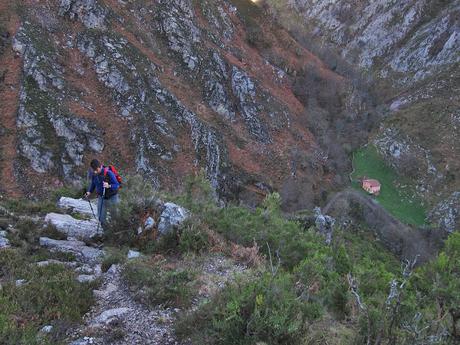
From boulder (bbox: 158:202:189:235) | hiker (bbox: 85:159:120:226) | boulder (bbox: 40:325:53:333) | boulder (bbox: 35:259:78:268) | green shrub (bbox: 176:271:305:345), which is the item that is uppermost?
A: green shrub (bbox: 176:271:305:345)

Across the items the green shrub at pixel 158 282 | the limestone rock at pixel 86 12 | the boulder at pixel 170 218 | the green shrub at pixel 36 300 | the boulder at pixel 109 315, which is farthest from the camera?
the limestone rock at pixel 86 12

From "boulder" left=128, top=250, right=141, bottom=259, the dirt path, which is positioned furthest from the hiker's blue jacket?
the dirt path

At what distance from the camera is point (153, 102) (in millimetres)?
27562

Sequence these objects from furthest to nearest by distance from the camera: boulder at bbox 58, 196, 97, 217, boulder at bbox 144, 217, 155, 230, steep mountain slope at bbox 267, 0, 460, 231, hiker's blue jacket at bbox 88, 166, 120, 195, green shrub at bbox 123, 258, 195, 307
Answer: steep mountain slope at bbox 267, 0, 460, 231
boulder at bbox 58, 196, 97, 217
hiker's blue jacket at bbox 88, 166, 120, 195
boulder at bbox 144, 217, 155, 230
green shrub at bbox 123, 258, 195, 307

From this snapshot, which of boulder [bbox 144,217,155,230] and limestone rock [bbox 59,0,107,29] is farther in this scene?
limestone rock [bbox 59,0,107,29]

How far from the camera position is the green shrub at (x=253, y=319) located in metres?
4.12

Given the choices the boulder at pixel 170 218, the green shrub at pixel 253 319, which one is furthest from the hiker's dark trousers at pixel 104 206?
the green shrub at pixel 253 319

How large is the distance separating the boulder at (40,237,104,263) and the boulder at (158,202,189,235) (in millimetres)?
1183

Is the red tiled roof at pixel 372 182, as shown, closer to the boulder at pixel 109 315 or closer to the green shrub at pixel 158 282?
the green shrub at pixel 158 282

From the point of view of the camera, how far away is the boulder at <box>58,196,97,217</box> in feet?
33.4

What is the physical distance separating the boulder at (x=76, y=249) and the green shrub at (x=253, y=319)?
2.94 meters

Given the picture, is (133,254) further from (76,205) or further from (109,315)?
(76,205)

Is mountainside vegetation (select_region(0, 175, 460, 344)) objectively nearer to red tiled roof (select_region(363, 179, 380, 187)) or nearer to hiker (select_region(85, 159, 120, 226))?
hiker (select_region(85, 159, 120, 226))

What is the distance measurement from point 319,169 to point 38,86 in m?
22.7
